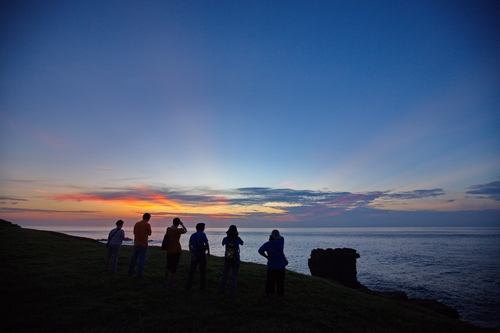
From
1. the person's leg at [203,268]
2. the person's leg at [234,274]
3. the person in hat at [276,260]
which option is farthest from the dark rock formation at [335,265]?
the person's leg at [203,268]

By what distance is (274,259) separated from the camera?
11305 mm

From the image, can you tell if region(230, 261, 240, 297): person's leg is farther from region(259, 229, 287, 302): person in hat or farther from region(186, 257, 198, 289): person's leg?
region(186, 257, 198, 289): person's leg

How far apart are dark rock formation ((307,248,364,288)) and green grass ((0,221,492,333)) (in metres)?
21.9

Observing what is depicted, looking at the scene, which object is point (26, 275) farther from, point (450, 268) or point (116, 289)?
point (450, 268)

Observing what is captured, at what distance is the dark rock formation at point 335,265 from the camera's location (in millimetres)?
34375

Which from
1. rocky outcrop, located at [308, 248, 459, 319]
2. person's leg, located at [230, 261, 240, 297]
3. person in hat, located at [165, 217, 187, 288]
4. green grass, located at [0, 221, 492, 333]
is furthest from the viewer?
rocky outcrop, located at [308, 248, 459, 319]

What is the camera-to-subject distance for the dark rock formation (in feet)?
113

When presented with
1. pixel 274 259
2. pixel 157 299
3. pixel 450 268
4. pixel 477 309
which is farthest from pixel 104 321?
pixel 450 268

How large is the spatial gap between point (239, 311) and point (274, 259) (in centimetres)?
250

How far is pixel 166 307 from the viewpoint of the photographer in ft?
33.4

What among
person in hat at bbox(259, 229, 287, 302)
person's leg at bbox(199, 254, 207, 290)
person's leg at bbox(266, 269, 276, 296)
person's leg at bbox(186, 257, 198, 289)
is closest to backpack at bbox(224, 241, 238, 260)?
person in hat at bbox(259, 229, 287, 302)

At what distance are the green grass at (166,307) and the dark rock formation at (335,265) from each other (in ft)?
71.7

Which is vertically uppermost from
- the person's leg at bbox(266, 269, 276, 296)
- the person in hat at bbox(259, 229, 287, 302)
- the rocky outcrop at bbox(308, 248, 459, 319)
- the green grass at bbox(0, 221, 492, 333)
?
the person in hat at bbox(259, 229, 287, 302)

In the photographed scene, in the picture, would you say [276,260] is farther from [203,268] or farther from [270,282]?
[203,268]
